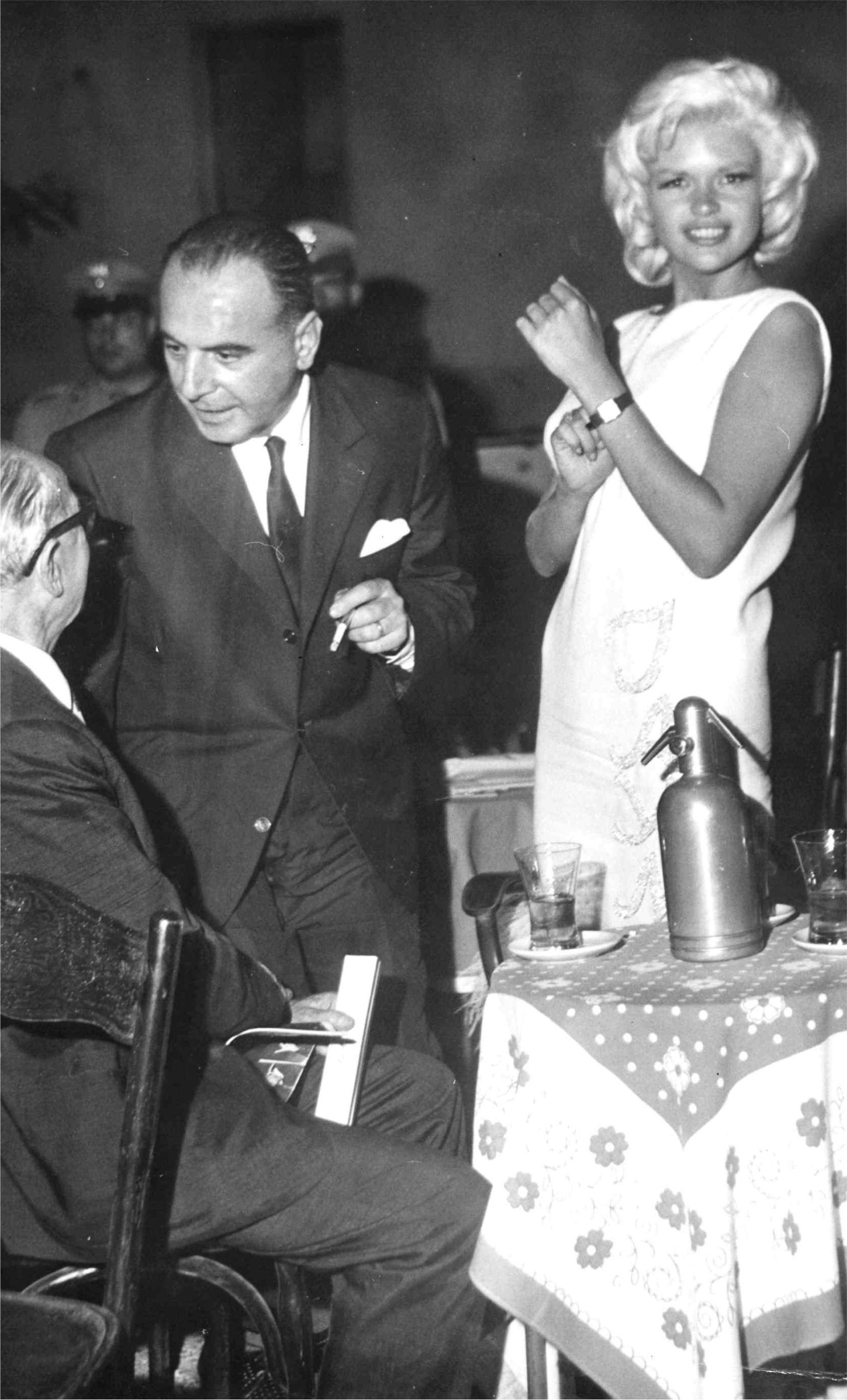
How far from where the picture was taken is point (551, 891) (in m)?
1.65

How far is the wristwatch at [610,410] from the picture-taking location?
1.92 m

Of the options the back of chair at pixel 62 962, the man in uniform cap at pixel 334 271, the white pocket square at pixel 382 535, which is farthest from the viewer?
the man in uniform cap at pixel 334 271

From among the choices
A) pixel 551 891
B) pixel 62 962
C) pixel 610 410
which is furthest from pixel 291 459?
pixel 62 962

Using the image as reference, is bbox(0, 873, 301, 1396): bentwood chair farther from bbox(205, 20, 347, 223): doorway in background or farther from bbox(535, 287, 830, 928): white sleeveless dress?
bbox(205, 20, 347, 223): doorway in background

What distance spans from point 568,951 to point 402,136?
6.00 feet

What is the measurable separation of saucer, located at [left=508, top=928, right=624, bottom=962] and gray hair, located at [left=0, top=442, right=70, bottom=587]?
785 mm

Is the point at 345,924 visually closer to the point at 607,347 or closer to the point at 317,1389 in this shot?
the point at 317,1389

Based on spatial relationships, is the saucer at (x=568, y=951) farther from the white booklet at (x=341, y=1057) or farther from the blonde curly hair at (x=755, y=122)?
the blonde curly hair at (x=755, y=122)

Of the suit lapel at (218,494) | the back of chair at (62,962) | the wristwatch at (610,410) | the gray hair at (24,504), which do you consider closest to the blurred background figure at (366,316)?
the suit lapel at (218,494)

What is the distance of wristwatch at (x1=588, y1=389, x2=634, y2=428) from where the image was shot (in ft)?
6.28

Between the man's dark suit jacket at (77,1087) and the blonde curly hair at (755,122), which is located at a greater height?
the blonde curly hair at (755,122)

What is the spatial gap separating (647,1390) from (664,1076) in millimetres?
332

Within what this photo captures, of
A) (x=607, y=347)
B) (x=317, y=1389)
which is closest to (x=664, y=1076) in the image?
(x=317, y=1389)

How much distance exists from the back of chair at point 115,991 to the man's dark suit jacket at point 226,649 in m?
→ 0.71
